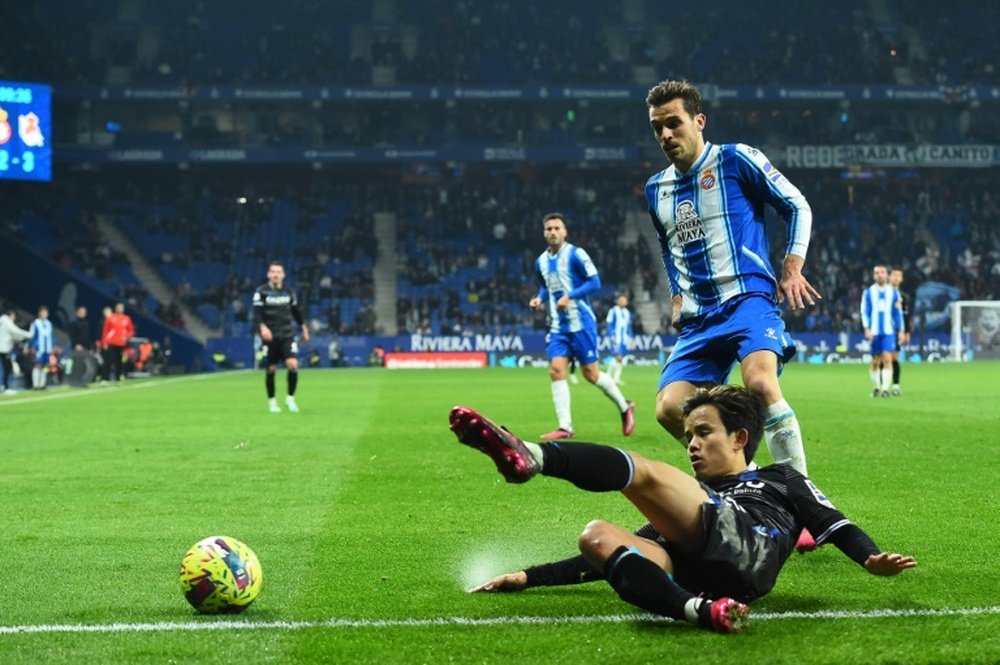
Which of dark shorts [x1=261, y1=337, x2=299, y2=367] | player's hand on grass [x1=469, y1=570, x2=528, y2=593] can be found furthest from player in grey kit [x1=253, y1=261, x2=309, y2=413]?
player's hand on grass [x1=469, y1=570, x2=528, y2=593]

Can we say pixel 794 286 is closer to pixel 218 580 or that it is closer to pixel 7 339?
pixel 218 580

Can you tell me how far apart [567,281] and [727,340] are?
884 cm

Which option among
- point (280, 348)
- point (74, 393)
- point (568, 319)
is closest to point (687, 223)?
point (568, 319)

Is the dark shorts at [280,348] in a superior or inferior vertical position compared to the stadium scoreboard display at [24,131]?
inferior

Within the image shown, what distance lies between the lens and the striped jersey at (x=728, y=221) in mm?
7551

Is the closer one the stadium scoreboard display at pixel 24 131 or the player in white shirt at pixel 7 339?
the player in white shirt at pixel 7 339

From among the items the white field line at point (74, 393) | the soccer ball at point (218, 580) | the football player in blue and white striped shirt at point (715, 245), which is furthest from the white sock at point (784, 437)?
the white field line at point (74, 393)

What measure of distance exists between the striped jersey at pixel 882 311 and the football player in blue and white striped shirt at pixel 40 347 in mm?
20640

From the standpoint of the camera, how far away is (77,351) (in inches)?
1495

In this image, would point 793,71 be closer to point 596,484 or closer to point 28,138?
point 28,138

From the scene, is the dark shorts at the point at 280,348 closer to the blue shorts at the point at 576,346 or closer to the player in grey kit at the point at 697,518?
the blue shorts at the point at 576,346

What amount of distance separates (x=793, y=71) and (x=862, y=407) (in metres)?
43.1

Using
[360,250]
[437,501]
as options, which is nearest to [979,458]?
[437,501]

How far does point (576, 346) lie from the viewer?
16453 millimetres
